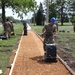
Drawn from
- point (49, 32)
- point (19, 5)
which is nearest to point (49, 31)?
point (49, 32)

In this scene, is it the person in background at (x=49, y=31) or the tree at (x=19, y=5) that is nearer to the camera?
the person in background at (x=49, y=31)

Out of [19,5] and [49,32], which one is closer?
[49,32]

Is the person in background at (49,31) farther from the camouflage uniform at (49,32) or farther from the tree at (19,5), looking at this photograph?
the tree at (19,5)

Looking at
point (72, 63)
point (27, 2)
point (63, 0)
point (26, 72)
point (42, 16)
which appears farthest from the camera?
point (63, 0)

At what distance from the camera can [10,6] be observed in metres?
34.5

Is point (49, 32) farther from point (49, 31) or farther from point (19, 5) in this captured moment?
point (19, 5)

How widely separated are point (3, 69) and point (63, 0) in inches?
4092

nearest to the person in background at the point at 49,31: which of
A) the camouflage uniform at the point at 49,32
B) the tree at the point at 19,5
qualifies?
the camouflage uniform at the point at 49,32

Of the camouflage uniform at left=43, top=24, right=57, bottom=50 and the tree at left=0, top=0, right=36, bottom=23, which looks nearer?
the camouflage uniform at left=43, top=24, right=57, bottom=50

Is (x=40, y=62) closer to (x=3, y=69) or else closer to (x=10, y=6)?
(x=3, y=69)

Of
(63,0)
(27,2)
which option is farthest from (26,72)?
(63,0)

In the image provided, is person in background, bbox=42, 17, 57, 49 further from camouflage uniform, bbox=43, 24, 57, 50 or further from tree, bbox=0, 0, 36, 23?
tree, bbox=0, 0, 36, 23

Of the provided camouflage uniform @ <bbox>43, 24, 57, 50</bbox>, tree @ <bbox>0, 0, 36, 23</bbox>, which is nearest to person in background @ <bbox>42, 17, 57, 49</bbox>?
camouflage uniform @ <bbox>43, 24, 57, 50</bbox>

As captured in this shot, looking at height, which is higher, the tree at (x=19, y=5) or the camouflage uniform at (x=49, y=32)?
the tree at (x=19, y=5)
